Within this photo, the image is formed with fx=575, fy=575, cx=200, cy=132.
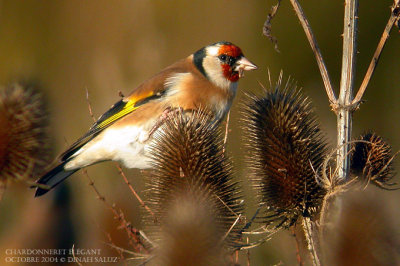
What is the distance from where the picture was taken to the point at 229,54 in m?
4.58

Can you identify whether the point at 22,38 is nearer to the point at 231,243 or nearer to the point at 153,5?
the point at 153,5

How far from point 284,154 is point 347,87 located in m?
0.60

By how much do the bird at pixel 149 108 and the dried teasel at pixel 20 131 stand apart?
48.5 inches

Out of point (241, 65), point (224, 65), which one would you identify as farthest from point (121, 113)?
point (241, 65)

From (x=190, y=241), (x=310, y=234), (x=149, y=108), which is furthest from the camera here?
(x=149, y=108)

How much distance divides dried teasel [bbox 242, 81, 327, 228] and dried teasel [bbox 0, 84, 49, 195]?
1.26 m

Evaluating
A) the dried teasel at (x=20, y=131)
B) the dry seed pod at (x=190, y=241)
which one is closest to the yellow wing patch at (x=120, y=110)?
the dried teasel at (x=20, y=131)

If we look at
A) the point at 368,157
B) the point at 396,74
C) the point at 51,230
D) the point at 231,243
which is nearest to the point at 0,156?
the point at 231,243

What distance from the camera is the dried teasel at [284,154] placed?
3258 mm

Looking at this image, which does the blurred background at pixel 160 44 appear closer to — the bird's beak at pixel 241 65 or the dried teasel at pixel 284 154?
the bird's beak at pixel 241 65

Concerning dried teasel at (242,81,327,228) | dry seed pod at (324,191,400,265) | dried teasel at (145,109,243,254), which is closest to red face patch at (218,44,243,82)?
dried teasel at (242,81,327,228)

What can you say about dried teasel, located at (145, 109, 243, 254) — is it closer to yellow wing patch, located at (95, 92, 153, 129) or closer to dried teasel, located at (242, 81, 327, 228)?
dried teasel, located at (242, 81, 327, 228)

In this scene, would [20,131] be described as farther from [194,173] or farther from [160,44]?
[160,44]

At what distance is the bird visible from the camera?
4273mm
